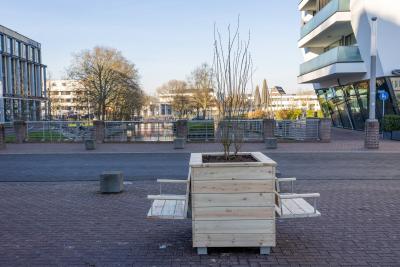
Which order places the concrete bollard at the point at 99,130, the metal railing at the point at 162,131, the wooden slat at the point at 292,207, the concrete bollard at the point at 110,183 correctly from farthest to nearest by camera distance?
1. the concrete bollard at the point at 99,130
2. the metal railing at the point at 162,131
3. the concrete bollard at the point at 110,183
4. the wooden slat at the point at 292,207

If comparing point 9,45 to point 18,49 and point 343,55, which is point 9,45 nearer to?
point 18,49

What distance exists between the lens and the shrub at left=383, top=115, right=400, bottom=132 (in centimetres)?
2262

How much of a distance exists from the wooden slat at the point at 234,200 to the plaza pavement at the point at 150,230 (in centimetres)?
60

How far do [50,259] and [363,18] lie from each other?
24182 mm

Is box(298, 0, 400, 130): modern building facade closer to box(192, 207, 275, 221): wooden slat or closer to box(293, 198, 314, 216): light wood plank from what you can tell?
box(293, 198, 314, 216): light wood plank

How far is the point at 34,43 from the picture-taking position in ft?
271

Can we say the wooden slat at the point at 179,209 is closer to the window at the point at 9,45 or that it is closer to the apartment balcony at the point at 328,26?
the apartment balcony at the point at 328,26

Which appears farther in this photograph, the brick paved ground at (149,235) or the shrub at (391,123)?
the shrub at (391,123)

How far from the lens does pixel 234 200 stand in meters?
4.61

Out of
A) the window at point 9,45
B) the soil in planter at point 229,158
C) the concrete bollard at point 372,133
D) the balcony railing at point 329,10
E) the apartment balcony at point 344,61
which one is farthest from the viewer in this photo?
the window at point 9,45

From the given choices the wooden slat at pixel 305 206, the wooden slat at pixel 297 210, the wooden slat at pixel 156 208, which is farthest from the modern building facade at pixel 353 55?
the wooden slat at pixel 156 208

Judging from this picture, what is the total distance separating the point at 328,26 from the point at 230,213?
26.2 metres

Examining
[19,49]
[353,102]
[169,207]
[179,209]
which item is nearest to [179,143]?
[169,207]

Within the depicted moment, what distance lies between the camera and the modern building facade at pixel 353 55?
23.7 metres
